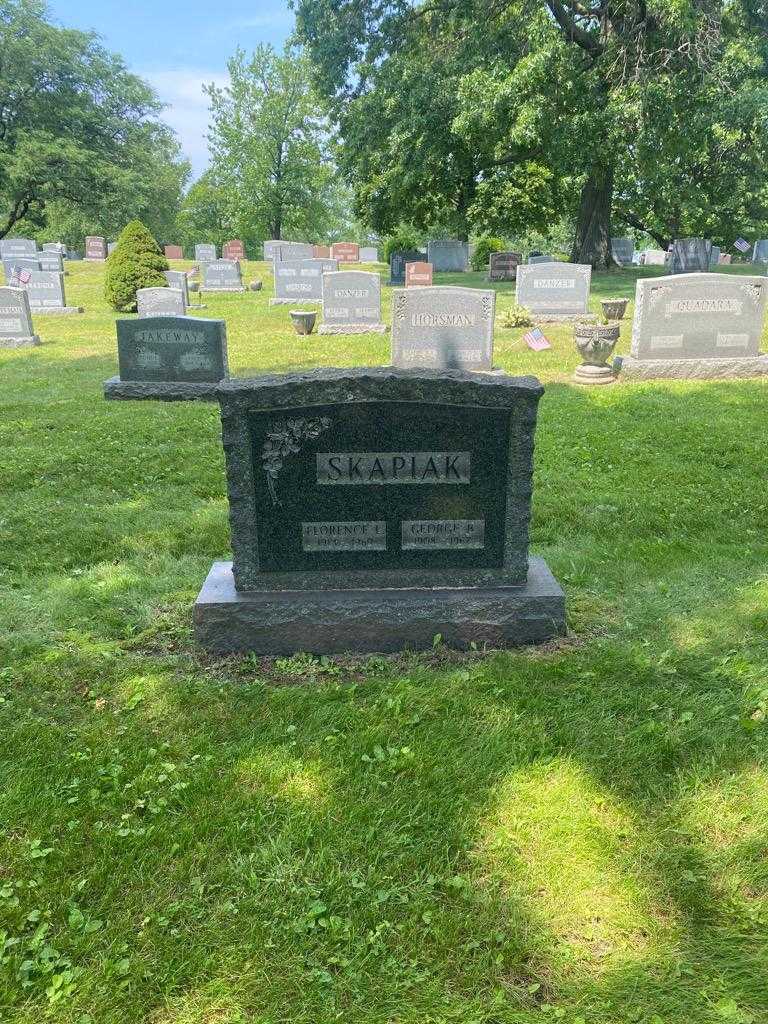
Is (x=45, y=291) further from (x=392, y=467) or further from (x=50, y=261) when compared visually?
(x=392, y=467)

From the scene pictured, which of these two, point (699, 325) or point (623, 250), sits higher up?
point (623, 250)

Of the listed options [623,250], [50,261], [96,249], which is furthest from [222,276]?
[623,250]

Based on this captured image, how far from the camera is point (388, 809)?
274cm

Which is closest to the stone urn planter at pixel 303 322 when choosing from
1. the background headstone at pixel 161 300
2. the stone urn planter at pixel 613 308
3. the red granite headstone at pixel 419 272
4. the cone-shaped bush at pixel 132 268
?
the background headstone at pixel 161 300

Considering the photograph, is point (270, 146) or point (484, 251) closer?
point (484, 251)

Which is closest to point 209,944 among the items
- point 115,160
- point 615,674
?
point 615,674

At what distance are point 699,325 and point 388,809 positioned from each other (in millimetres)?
9764

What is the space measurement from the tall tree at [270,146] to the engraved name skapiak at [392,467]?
49.1 m

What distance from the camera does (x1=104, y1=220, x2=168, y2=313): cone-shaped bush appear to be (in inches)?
784

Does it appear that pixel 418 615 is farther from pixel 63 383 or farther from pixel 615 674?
pixel 63 383

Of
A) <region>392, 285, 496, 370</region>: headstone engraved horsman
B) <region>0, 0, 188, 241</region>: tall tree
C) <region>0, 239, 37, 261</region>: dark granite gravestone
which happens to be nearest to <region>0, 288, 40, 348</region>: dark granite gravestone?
<region>392, 285, 496, 370</region>: headstone engraved horsman

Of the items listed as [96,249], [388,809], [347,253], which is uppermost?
[96,249]

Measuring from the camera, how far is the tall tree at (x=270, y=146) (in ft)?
156

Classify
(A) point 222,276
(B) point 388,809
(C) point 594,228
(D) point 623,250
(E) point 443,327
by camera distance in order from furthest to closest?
1. (D) point 623,250
2. (A) point 222,276
3. (C) point 594,228
4. (E) point 443,327
5. (B) point 388,809
